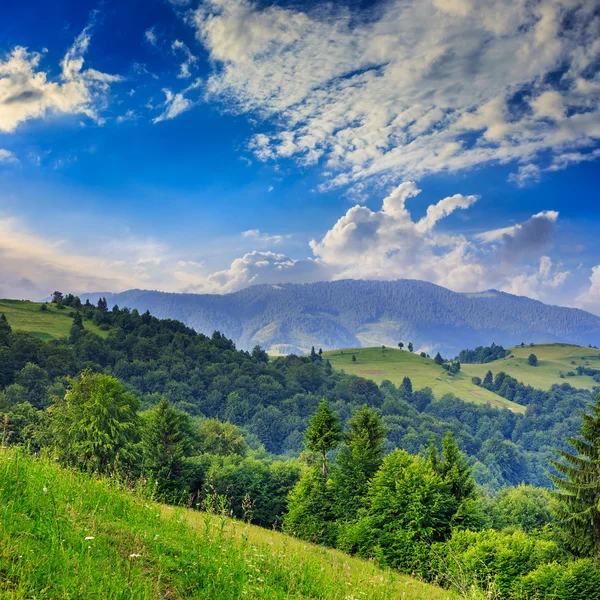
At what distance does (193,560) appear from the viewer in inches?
243

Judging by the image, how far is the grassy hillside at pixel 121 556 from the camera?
4816 mm

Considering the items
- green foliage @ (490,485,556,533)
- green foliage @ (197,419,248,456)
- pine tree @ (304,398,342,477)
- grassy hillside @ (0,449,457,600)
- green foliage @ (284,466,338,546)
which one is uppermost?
grassy hillside @ (0,449,457,600)

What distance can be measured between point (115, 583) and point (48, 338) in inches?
8104

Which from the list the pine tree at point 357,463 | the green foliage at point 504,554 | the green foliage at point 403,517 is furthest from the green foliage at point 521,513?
the green foliage at point 504,554

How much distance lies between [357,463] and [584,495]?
2280 centimetres

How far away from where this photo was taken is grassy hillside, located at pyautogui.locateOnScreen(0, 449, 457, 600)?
190 inches

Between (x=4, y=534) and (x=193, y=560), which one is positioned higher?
(x=4, y=534)

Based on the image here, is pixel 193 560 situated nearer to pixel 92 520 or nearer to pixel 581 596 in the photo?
pixel 92 520

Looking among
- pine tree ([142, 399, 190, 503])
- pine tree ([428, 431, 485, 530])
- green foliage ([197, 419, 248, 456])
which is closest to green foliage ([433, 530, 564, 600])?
pine tree ([428, 431, 485, 530])

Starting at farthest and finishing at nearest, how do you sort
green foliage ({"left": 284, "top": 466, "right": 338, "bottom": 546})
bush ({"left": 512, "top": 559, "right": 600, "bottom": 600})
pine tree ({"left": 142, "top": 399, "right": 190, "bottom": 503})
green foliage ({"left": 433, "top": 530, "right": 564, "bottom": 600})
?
pine tree ({"left": 142, "top": 399, "right": 190, "bottom": 503}), green foliage ({"left": 284, "top": 466, "right": 338, "bottom": 546}), green foliage ({"left": 433, "top": 530, "right": 564, "bottom": 600}), bush ({"left": 512, "top": 559, "right": 600, "bottom": 600})

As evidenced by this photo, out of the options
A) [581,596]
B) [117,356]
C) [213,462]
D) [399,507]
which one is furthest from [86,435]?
[117,356]

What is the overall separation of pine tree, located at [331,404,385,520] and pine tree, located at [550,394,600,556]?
19262 millimetres

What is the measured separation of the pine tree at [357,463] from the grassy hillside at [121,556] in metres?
42.6

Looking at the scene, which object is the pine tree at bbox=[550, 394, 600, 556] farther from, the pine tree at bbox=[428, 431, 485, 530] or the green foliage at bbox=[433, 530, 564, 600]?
the pine tree at bbox=[428, 431, 485, 530]
